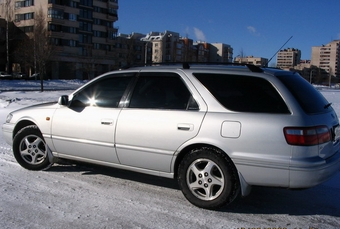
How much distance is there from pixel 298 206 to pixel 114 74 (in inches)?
115

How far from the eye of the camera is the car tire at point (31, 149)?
5555mm

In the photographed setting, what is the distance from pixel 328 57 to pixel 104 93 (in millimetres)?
141714

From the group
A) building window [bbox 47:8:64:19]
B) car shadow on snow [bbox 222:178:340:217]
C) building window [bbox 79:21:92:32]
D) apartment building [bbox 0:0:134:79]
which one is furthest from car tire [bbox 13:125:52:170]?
building window [bbox 79:21:92:32]

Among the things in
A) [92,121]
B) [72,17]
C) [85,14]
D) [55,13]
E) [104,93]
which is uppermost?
[85,14]

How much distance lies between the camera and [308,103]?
4.07 meters

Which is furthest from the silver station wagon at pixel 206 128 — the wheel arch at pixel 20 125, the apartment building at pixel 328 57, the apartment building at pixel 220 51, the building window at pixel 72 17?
the apartment building at pixel 328 57

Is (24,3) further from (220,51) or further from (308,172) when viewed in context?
(220,51)

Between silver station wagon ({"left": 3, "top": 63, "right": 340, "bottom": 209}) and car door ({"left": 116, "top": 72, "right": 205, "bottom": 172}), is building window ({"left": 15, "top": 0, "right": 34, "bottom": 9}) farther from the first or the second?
car door ({"left": 116, "top": 72, "right": 205, "bottom": 172})

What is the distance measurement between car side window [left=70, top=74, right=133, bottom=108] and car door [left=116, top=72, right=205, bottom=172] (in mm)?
234

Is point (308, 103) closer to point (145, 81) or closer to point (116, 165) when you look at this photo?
point (145, 81)

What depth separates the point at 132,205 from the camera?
425 centimetres

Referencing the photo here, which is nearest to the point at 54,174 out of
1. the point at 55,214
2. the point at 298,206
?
the point at 55,214

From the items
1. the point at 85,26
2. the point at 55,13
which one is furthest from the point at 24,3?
the point at 85,26

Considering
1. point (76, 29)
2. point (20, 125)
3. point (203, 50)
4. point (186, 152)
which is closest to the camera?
point (186, 152)
